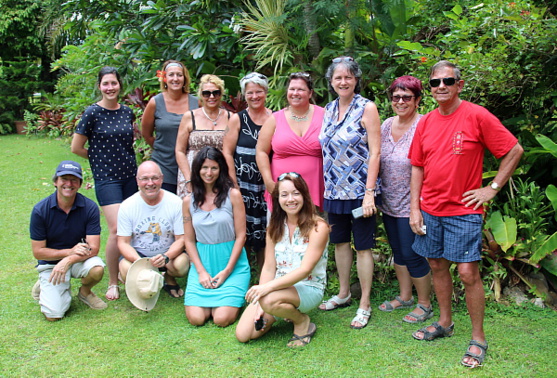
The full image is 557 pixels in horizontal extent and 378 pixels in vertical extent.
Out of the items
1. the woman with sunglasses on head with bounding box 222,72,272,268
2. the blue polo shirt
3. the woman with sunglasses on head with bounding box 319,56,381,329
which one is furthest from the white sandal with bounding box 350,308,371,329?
the blue polo shirt

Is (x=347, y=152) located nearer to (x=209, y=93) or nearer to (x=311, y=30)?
(x=209, y=93)

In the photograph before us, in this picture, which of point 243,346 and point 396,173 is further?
point 396,173

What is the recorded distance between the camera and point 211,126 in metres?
4.25

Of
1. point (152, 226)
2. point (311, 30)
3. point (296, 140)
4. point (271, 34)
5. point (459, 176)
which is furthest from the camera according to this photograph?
point (271, 34)

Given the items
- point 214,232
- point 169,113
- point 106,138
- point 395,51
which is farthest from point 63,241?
point 395,51

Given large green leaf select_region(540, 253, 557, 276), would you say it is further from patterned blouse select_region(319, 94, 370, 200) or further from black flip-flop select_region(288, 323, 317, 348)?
black flip-flop select_region(288, 323, 317, 348)

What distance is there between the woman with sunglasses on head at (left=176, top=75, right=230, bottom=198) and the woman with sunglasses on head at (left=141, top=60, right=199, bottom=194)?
196 mm

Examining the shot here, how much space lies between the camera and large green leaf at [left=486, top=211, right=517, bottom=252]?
3848mm

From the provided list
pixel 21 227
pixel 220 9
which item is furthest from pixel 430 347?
pixel 21 227

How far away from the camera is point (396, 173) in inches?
142

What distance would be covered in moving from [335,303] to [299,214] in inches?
36.8

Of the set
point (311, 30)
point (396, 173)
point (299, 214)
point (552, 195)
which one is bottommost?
point (299, 214)

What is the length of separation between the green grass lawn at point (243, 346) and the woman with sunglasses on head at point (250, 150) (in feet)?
3.10

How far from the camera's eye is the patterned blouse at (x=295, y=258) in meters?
3.51
